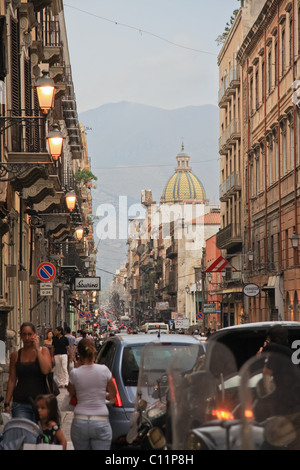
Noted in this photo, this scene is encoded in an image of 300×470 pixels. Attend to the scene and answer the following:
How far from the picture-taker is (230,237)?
190 ft

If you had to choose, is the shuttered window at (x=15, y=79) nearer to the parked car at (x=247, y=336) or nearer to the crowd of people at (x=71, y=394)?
the crowd of people at (x=71, y=394)

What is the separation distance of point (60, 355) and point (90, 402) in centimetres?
1440

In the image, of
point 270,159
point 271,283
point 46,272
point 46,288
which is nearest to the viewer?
point 46,288

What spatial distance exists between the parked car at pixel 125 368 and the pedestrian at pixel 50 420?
8.14 ft

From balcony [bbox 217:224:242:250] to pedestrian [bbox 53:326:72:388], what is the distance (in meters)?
32.7

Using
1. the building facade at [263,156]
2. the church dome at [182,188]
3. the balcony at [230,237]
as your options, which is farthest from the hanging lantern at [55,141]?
the church dome at [182,188]

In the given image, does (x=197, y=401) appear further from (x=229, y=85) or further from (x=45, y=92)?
(x=229, y=85)

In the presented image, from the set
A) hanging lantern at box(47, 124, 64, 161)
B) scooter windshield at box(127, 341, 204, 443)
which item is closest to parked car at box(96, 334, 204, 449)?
scooter windshield at box(127, 341, 204, 443)

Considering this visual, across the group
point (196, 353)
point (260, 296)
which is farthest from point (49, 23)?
point (196, 353)

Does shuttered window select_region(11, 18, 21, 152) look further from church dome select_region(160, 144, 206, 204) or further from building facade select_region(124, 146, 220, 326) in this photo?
church dome select_region(160, 144, 206, 204)

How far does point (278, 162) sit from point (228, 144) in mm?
17054

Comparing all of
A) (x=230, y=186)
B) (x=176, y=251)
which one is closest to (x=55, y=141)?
(x=230, y=186)

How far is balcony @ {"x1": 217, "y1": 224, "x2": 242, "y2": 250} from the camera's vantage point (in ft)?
185
